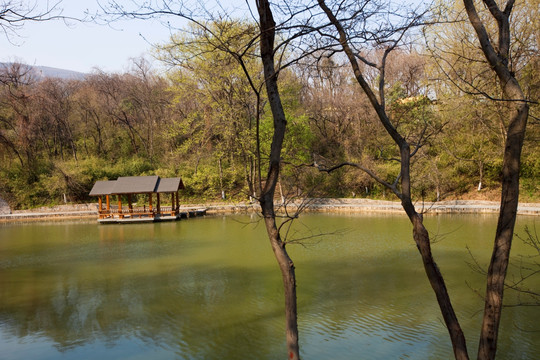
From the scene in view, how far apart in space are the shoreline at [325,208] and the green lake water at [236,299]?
155 inches

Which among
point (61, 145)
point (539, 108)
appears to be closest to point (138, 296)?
point (539, 108)

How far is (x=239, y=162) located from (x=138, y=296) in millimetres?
15324

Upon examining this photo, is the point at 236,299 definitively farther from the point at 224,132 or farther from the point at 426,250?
the point at 224,132

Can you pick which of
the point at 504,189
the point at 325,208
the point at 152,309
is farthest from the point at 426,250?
the point at 325,208

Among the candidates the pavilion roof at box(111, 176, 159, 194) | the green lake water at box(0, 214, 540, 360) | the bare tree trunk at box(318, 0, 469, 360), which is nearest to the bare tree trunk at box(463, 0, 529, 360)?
the bare tree trunk at box(318, 0, 469, 360)

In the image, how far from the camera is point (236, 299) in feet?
25.5

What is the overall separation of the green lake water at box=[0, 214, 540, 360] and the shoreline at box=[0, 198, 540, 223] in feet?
12.9

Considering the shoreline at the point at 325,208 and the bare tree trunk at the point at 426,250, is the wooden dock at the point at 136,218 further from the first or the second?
the bare tree trunk at the point at 426,250

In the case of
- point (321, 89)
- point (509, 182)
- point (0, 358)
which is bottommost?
point (0, 358)

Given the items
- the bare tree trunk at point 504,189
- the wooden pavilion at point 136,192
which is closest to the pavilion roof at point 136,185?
the wooden pavilion at point 136,192

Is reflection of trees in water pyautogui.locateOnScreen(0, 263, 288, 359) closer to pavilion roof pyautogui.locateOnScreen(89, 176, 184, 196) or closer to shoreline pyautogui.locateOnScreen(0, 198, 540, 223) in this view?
shoreline pyautogui.locateOnScreen(0, 198, 540, 223)

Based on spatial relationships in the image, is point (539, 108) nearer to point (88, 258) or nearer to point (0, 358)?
point (0, 358)

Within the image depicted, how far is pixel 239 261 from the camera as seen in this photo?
10688 millimetres

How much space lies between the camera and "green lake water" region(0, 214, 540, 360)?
19.1 feet
